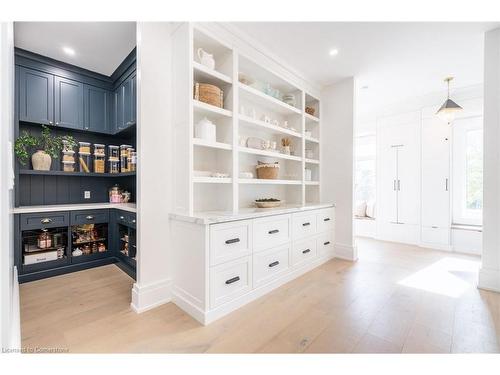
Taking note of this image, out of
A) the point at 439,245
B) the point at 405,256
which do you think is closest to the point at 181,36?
the point at 405,256

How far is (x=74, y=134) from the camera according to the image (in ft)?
10.7

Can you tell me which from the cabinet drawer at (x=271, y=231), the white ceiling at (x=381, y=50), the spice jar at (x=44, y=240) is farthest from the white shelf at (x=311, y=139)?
the spice jar at (x=44, y=240)

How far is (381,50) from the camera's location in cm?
270

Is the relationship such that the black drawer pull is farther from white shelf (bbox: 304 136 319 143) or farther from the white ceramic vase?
the white ceramic vase

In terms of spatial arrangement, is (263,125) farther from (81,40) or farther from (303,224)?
(81,40)

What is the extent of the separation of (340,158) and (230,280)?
8.26 ft

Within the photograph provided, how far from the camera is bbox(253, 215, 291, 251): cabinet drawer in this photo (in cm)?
224

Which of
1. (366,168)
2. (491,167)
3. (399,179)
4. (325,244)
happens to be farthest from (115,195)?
(366,168)

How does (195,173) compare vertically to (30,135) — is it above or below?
below

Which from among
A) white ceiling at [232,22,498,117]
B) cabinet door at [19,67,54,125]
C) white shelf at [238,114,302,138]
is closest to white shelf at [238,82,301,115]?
white shelf at [238,114,302,138]

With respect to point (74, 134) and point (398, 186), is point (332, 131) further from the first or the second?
point (74, 134)

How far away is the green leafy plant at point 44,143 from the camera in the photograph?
2.71 metres

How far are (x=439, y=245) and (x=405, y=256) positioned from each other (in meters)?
1.00

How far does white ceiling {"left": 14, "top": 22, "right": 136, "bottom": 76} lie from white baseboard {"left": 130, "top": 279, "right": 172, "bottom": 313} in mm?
2576
